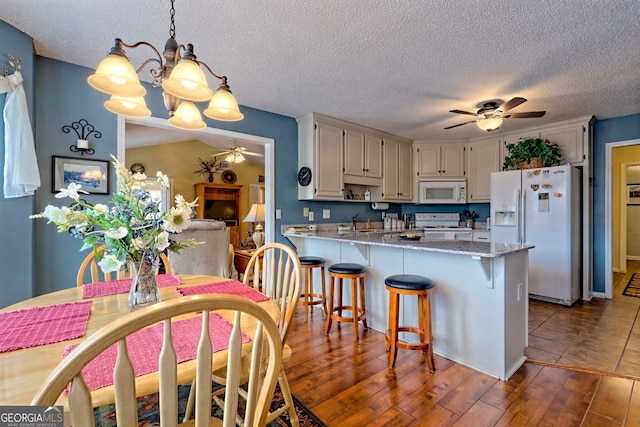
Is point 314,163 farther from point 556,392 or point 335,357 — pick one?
point 556,392

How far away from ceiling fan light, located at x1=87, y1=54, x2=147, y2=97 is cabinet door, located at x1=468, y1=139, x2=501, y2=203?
483 cm

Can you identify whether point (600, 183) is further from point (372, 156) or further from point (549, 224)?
point (372, 156)

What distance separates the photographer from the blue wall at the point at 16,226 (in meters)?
2.05

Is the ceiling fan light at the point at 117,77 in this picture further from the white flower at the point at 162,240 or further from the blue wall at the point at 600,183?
the blue wall at the point at 600,183

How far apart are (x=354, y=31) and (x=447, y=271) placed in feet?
6.26

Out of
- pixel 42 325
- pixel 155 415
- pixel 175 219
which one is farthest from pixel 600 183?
pixel 42 325

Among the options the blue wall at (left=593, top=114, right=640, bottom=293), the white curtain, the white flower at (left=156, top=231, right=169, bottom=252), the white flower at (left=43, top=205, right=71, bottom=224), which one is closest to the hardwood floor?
the white flower at (left=156, top=231, right=169, bottom=252)

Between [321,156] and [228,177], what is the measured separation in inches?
186

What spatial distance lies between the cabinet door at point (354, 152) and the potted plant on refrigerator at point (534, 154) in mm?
2087

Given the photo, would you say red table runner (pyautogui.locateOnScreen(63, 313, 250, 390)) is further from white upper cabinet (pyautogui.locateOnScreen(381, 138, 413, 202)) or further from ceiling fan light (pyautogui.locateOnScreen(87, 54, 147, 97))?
white upper cabinet (pyautogui.locateOnScreen(381, 138, 413, 202))

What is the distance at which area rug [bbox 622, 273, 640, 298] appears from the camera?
4062mm

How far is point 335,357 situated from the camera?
7.66 feet

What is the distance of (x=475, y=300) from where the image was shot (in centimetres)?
221

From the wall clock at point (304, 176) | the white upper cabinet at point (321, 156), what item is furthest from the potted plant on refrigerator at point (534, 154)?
the wall clock at point (304, 176)
